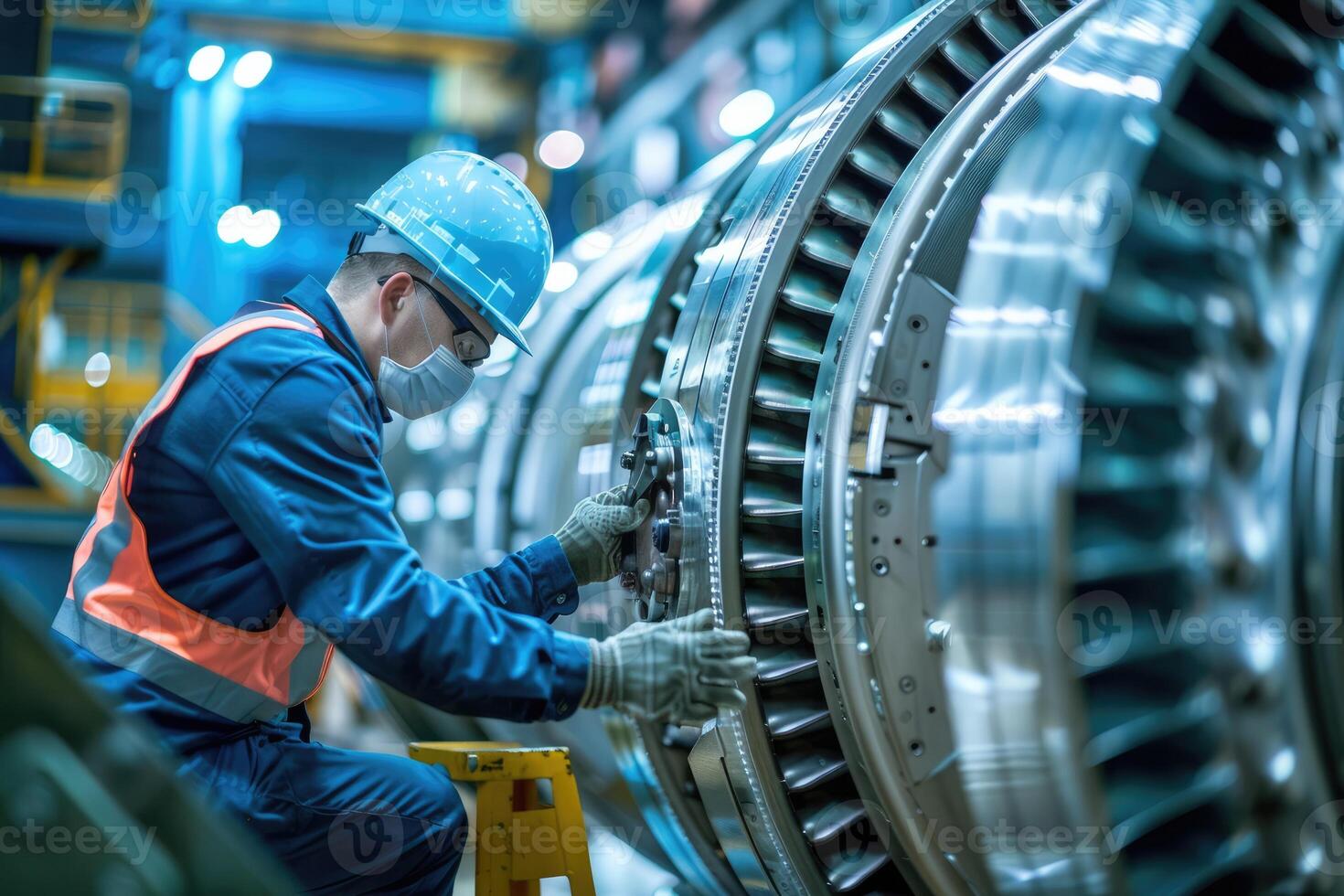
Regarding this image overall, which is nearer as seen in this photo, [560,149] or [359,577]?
[359,577]

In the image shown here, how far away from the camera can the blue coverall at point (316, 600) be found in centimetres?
187

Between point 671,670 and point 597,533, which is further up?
point 597,533

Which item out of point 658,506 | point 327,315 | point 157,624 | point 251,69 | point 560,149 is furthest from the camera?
point 560,149

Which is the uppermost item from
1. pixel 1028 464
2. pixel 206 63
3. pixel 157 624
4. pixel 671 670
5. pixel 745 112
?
pixel 206 63

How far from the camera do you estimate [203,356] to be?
203cm

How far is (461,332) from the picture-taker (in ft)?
7.84

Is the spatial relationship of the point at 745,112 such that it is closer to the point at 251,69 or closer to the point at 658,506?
the point at 251,69

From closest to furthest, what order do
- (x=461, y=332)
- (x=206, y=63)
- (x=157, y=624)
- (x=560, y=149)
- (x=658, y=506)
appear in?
(x=157, y=624) → (x=461, y=332) → (x=658, y=506) → (x=206, y=63) → (x=560, y=149)

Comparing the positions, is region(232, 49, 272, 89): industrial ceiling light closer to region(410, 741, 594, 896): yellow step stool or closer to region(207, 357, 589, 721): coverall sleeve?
region(410, 741, 594, 896): yellow step stool

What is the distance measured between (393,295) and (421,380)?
169 mm

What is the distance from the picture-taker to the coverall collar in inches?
88.4

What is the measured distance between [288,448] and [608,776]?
1663mm

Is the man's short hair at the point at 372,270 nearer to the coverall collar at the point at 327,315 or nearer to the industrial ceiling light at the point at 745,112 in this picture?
the coverall collar at the point at 327,315

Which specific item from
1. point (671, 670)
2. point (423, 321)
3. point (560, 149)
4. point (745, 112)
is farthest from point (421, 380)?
point (560, 149)
